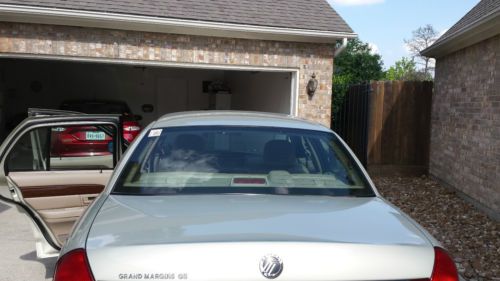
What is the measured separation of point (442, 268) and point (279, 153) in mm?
1517

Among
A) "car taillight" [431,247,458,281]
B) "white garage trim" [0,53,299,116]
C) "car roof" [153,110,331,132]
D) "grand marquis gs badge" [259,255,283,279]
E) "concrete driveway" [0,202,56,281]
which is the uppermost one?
"white garage trim" [0,53,299,116]

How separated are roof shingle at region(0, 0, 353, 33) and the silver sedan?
15.0 feet

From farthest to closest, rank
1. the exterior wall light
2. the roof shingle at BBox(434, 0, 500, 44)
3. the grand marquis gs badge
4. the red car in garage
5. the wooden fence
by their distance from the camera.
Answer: the wooden fence < the exterior wall light < the roof shingle at BBox(434, 0, 500, 44) < the red car in garage < the grand marquis gs badge

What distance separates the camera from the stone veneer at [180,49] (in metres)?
8.49

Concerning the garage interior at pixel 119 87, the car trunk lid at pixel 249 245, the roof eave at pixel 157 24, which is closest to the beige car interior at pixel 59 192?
the car trunk lid at pixel 249 245

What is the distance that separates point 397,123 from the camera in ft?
39.0

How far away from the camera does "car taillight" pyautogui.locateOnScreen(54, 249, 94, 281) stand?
1.97 meters

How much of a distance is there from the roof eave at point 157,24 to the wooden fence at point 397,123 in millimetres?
2524

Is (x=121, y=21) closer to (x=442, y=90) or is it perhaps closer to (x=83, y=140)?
(x=83, y=140)

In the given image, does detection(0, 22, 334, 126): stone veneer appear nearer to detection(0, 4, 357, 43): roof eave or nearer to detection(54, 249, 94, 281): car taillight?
detection(0, 4, 357, 43): roof eave

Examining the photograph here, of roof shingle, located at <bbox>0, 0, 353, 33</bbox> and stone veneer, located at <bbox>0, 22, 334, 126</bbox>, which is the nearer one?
stone veneer, located at <bbox>0, 22, 334, 126</bbox>

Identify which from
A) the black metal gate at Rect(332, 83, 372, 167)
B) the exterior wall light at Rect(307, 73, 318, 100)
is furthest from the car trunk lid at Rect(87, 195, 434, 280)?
the black metal gate at Rect(332, 83, 372, 167)

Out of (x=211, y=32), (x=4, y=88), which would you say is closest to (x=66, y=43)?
(x=211, y=32)

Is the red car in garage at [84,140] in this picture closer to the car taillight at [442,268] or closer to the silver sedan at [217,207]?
the silver sedan at [217,207]
